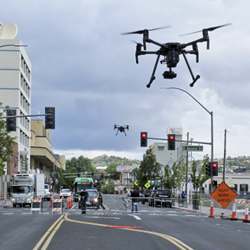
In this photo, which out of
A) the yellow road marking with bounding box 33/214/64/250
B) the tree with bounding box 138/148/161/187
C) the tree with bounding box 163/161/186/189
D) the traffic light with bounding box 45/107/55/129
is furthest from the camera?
the tree with bounding box 138/148/161/187

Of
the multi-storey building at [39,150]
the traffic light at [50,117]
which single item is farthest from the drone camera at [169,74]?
the multi-storey building at [39,150]

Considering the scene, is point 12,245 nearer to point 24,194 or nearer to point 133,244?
point 133,244

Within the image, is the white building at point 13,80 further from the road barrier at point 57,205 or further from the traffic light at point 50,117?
the traffic light at point 50,117

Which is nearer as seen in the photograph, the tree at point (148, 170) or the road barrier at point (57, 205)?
the road barrier at point (57, 205)

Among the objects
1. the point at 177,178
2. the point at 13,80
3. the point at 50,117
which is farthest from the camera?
the point at 13,80

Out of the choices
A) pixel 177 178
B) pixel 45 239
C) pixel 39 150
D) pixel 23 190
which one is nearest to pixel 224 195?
pixel 45 239

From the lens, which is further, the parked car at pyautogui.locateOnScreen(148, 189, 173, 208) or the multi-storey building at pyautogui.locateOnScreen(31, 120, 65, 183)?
the multi-storey building at pyautogui.locateOnScreen(31, 120, 65, 183)

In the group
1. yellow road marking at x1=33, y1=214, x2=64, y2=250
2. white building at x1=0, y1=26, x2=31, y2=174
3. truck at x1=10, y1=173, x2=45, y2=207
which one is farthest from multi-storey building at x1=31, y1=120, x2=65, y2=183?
yellow road marking at x1=33, y1=214, x2=64, y2=250

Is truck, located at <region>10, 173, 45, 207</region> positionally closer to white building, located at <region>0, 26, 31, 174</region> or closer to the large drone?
white building, located at <region>0, 26, 31, 174</region>

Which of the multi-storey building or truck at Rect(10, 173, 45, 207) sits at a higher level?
the multi-storey building

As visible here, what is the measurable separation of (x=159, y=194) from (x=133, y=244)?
49.9 metres

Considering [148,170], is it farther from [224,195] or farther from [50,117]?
[50,117]

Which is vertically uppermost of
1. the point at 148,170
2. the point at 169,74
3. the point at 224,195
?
the point at 169,74

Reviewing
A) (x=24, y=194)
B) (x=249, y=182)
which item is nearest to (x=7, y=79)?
(x=24, y=194)
